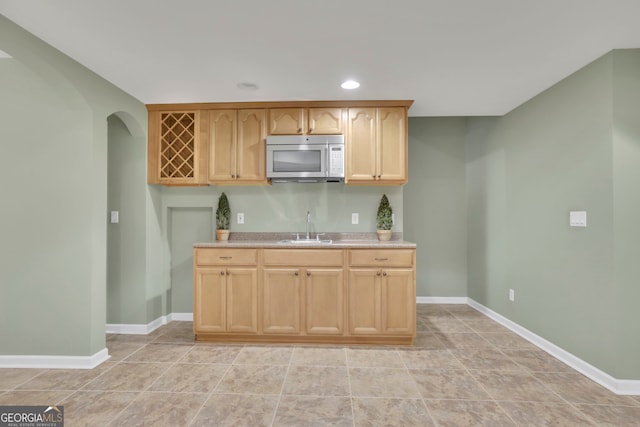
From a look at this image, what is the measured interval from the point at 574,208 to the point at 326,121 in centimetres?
227

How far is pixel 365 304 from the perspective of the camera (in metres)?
2.94

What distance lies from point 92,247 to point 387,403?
252cm

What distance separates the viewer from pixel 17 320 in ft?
8.29

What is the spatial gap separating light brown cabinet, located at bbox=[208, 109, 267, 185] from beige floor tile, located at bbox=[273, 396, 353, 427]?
2028 mm

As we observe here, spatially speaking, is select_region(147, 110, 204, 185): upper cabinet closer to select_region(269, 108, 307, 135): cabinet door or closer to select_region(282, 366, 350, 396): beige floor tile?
select_region(269, 108, 307, 135): cabinet door

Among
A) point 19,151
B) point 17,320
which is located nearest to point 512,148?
point 19,151

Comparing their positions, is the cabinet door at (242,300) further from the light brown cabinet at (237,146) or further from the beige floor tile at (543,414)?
the beige floor tile at (543,414)

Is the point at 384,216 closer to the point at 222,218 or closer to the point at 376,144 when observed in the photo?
the point at 376,144

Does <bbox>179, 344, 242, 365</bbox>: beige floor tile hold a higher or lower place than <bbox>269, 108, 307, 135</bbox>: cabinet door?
lower

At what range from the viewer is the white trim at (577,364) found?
2.16 m

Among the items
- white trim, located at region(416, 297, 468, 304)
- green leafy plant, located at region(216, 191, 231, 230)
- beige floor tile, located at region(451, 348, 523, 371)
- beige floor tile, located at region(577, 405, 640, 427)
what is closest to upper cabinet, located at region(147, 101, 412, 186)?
green leafy plant, located at region(216, 191, 231, 230)

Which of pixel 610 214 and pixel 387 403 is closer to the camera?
pixel 387 403

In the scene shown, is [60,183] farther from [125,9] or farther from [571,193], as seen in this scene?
[571,193]

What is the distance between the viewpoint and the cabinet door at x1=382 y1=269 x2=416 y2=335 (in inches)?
115
